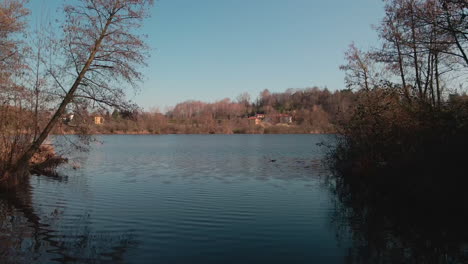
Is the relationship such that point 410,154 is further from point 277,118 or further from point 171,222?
point 277,118

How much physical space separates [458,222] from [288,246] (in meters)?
5.51

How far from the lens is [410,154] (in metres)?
13.3

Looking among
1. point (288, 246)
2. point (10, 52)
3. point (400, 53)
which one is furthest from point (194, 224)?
point (400, 53)

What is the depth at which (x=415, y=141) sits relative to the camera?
13562mm

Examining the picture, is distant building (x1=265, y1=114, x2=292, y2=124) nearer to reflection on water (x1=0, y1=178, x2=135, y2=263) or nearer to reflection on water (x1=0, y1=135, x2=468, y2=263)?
reflection on water (x1=0, y1=135, x2=468, y2=263)

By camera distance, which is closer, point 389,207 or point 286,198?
point 389,207

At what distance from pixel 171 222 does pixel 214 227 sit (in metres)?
1.42

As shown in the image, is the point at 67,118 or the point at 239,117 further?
the point at 239,117

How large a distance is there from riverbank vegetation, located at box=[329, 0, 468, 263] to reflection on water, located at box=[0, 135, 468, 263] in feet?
0.26

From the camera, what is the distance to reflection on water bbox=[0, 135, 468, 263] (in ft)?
25.6

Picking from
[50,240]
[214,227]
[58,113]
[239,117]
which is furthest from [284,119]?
[50,240]

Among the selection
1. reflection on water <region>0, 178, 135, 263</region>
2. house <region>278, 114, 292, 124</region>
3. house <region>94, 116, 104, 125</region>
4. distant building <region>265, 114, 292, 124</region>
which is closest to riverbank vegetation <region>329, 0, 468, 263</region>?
reflection on water <region>0, 178, 135, 263</region>

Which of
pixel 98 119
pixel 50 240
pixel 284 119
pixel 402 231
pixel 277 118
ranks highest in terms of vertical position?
pixel 277 118

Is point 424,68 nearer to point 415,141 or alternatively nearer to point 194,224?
point 415,141
